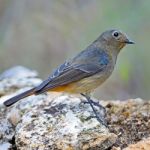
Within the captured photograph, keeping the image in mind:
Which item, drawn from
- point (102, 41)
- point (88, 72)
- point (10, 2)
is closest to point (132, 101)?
point (88, 72)

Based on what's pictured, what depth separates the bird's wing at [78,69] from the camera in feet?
21.6

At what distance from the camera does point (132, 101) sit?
617 centimetres

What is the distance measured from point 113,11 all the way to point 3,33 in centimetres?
184

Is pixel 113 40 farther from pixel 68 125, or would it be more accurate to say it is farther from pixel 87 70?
pixel 68 125

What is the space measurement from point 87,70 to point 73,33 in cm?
261

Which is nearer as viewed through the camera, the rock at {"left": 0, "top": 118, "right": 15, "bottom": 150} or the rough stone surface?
the rough stone surface

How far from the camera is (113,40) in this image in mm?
7281

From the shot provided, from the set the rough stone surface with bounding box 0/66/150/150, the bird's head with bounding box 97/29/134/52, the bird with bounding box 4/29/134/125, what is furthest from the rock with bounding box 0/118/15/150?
the bird's head with bounding box 97/29/134/52

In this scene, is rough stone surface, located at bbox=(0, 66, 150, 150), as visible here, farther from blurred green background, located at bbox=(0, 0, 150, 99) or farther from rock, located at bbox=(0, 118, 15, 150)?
blurred green background, located at bbox=(0, 0, 150, 99)

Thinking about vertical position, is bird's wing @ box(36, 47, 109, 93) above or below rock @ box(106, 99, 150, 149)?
above

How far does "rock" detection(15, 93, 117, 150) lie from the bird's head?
160 centimetres

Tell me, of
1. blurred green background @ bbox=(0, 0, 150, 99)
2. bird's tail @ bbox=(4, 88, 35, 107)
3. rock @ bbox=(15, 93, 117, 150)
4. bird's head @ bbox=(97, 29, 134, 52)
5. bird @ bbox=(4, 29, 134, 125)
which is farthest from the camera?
blurred green background @ bbox=(0, 0, 150, 99)

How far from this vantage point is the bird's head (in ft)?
23.6

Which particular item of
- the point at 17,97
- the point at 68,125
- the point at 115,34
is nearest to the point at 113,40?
the point at 115,34
